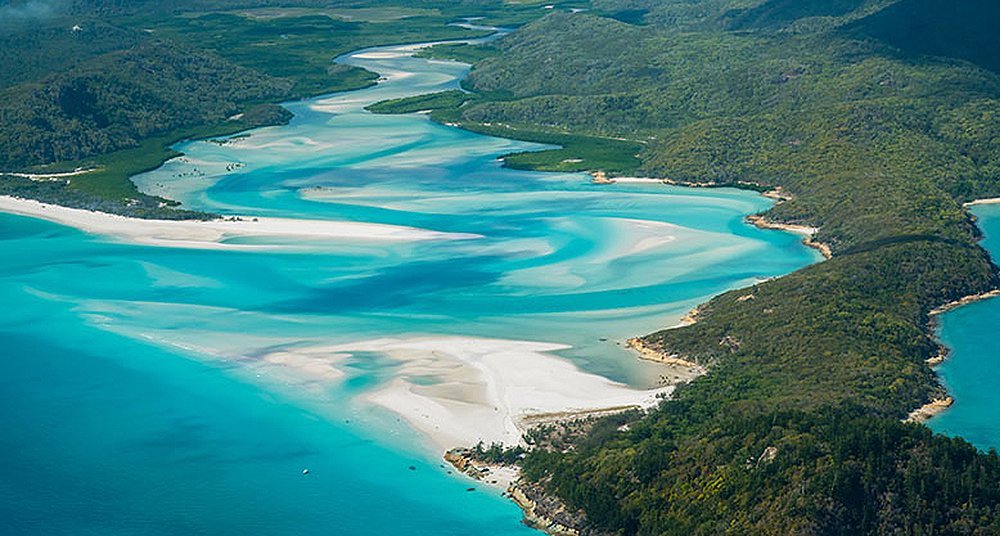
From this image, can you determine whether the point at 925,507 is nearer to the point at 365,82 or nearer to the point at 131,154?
the point at 131,154

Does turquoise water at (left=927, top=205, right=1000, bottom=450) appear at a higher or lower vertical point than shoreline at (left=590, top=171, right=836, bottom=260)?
higher

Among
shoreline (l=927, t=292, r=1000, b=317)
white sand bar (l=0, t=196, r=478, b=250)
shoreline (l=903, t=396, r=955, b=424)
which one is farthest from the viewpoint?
white sand bar (l=0, t=196, r=478, b=250)

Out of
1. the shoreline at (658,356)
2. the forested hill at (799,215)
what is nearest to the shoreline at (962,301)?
the forested hill at (799,215)

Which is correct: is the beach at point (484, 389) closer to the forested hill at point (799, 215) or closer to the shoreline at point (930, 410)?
the forested hill at point (799, 215)

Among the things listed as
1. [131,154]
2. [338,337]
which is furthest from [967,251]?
[131,154]

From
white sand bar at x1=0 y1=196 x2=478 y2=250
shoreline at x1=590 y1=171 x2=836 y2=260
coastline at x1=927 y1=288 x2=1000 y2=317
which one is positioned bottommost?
shoreline at x1=590 y1=171 x2=836 y2=260

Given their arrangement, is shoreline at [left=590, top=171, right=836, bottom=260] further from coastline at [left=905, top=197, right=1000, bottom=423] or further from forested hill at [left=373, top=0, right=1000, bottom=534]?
coastline at [left=905, top=197, right=1000, bottom=423]

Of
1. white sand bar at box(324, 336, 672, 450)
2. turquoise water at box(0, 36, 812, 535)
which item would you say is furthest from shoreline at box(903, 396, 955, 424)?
turquoise water at box(0, 36, 812, 535)

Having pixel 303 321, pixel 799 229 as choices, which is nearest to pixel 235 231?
pixel 303 321
